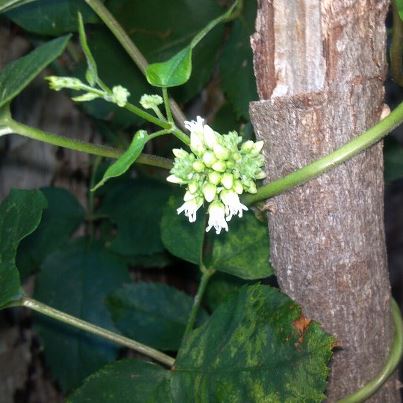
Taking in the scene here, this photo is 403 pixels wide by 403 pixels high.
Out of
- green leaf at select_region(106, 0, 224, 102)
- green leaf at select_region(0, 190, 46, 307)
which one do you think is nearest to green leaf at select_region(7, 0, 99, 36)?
green leaf at select_region(106, 0, 224, 102)

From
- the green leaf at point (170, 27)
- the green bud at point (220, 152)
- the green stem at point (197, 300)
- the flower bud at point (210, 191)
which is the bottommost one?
the green stem at point (197, 300)

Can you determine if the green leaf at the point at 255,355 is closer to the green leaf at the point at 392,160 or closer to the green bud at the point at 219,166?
the green bud at the point at 219,166

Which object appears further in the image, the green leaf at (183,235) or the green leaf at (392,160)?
the green leaf at (392,160)

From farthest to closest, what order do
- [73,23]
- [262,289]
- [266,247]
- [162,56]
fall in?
[162,56]
[73,23]
[266,247]
[262,289]

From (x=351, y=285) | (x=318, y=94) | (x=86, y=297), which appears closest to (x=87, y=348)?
(x=86, y=297)

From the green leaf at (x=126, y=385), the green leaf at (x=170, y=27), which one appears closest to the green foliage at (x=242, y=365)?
the green leaf at (x=126, y=385)

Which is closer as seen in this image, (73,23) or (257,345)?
(257,345)

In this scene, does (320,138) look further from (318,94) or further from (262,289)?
(262,289)
